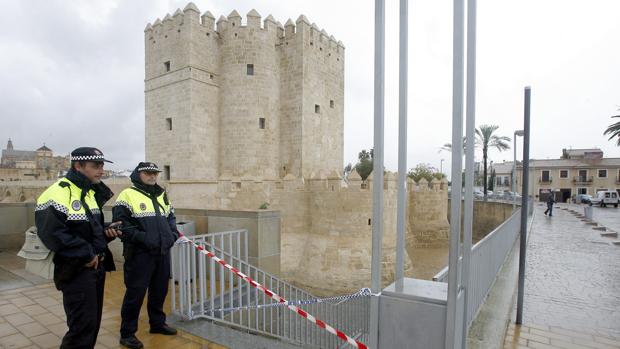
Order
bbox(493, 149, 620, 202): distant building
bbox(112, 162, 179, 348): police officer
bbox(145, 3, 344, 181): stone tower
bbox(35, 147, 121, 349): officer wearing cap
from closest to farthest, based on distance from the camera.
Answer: bbox(35, 147, 121, 349): officer wearing cap → bbox(112, 162, 179, 348): police officer → bbox(145, 3, 344, 181): stone tower → bbox(493, 149, 620, 202): distant building

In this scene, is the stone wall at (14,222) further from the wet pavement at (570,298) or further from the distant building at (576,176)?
the distant building at (576,176)

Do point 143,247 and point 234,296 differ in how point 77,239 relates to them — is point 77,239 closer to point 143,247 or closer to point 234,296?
point 143,247

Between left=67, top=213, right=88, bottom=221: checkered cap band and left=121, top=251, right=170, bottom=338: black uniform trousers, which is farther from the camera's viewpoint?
left=121, top=251, right=170, bottom=338: black uniform trousers

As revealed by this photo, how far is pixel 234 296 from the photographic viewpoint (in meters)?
4.49

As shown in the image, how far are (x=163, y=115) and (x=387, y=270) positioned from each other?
1546 cm

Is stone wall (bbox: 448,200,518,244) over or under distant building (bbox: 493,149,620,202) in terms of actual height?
under

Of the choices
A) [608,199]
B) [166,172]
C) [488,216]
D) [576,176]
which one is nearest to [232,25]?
[166,172]

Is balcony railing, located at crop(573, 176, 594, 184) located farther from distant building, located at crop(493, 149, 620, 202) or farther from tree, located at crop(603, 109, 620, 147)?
tree, located at crop(603, 109, 620, 147)

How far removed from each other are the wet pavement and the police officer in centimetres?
374

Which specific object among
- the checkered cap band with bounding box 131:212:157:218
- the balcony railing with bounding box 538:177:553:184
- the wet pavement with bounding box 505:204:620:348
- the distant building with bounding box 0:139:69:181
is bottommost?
the wet pavement with bounding box 505:204:620:348

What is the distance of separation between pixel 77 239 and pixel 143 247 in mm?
793

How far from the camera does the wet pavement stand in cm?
374

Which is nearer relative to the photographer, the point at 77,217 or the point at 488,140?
the point at 77,217

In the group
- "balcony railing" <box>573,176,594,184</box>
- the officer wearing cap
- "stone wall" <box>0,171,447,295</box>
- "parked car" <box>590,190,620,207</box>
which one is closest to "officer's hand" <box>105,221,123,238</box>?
the officer wearing cap
